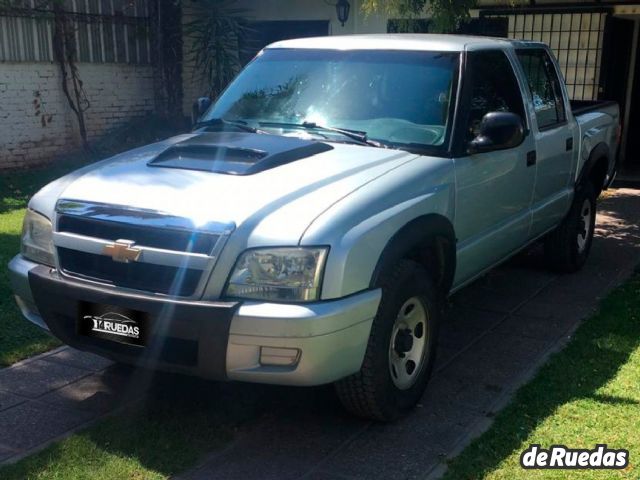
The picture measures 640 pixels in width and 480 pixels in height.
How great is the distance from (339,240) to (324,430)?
42.6 inches

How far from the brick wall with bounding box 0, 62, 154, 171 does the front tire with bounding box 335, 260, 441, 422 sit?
8690 millimetres

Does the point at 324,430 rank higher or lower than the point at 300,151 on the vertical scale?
lower

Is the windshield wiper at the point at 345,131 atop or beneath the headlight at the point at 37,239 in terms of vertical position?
atop

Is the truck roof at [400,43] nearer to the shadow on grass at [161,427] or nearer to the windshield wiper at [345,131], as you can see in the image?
the windshield wiper at [345,131]

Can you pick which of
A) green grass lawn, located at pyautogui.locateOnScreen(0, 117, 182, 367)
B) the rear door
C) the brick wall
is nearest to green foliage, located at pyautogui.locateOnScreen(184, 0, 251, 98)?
the brick wall

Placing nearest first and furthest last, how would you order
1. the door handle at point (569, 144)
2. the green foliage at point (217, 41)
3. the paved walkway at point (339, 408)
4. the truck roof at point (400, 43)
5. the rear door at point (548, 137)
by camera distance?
the paved walkway at point (339, 408)
the truck roof at point (400, 43)
the rear door at point (548, 137)
the door handle at point (569, 144)
the green foliage at point (217, 41)

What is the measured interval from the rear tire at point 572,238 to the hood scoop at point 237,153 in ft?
9.66

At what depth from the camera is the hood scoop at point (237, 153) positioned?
12.5 feet

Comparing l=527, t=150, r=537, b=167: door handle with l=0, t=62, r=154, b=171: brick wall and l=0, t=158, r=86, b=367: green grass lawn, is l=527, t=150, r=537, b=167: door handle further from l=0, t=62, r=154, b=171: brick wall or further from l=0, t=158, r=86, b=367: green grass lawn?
l=0, t=62, r=154, b=171: brick wall

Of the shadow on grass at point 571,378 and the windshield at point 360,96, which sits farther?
the windshield at point 360,96

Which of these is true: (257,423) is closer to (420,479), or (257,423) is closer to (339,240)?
(420,479)

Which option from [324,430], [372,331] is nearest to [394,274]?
[372,331]

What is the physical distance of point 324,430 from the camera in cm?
379

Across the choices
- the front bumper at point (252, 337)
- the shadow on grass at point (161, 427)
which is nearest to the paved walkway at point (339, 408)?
the shadow on grass at point (161, 427)
